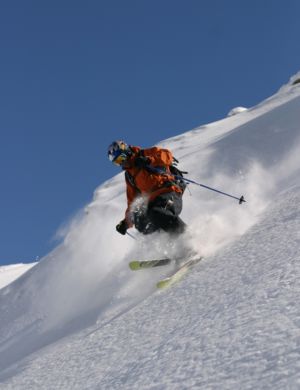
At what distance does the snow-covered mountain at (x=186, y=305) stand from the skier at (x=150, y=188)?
311mm

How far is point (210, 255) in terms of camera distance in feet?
18.9

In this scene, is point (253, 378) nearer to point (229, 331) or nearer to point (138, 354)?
point (229, 331)

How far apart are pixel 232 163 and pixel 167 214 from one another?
4936mm

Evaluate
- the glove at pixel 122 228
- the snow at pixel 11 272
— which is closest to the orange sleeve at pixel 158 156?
the glove at pixel 122 228

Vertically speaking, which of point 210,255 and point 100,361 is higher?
point 210,255

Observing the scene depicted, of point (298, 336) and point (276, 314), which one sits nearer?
point (298, 336)

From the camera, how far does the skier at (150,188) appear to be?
654cm

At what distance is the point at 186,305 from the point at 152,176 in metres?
2.78

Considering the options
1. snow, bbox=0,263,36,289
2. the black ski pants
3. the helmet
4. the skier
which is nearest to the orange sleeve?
the skier

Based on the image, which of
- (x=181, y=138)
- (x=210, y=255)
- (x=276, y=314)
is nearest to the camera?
(x=276, y=314)

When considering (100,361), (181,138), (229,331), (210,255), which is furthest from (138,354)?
(181,138)

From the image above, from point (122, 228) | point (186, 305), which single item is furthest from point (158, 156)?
point (186, 305)

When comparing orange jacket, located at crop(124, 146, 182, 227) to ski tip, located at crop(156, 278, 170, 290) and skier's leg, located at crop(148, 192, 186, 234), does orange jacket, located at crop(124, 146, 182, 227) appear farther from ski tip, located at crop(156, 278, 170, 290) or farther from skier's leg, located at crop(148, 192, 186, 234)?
ski tip, located at crop(156, 278, 170, 290)

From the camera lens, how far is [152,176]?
6816 millimetres
